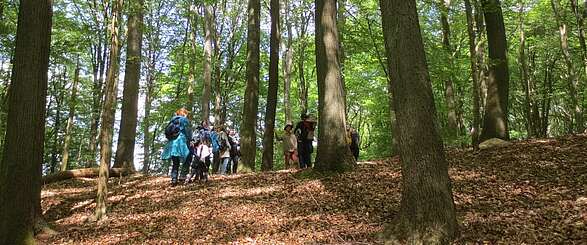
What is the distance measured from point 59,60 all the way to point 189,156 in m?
12.9

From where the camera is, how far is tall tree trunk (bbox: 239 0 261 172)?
1307 cm

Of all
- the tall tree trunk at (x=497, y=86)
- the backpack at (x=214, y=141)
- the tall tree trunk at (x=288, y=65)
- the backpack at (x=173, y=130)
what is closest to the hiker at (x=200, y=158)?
the backpack at (x=214, y=141)

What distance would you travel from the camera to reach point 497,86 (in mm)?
11305

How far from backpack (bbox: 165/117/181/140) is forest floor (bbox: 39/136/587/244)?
1.32 metres

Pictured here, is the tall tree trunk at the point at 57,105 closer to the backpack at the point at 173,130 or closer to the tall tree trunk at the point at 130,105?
the tall tree trunk at the point at 130,105

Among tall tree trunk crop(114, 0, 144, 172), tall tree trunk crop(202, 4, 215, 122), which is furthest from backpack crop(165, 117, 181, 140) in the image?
tall tree trunk crop(202, 4, 215, 122)

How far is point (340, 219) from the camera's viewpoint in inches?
264

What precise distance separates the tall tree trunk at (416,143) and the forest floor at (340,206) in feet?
1.42

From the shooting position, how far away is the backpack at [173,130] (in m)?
10.5

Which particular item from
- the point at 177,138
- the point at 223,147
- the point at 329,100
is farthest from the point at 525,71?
the point at 177,138

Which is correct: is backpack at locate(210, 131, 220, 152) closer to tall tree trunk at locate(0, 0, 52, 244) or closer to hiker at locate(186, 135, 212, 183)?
hiker at locate(186, 135, 212, 183)

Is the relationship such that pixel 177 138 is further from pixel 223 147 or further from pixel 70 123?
pixel 70 123

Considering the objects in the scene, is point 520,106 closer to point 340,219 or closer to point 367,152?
point 367,152

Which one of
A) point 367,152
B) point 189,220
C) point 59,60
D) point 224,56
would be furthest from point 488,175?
point 367,152
